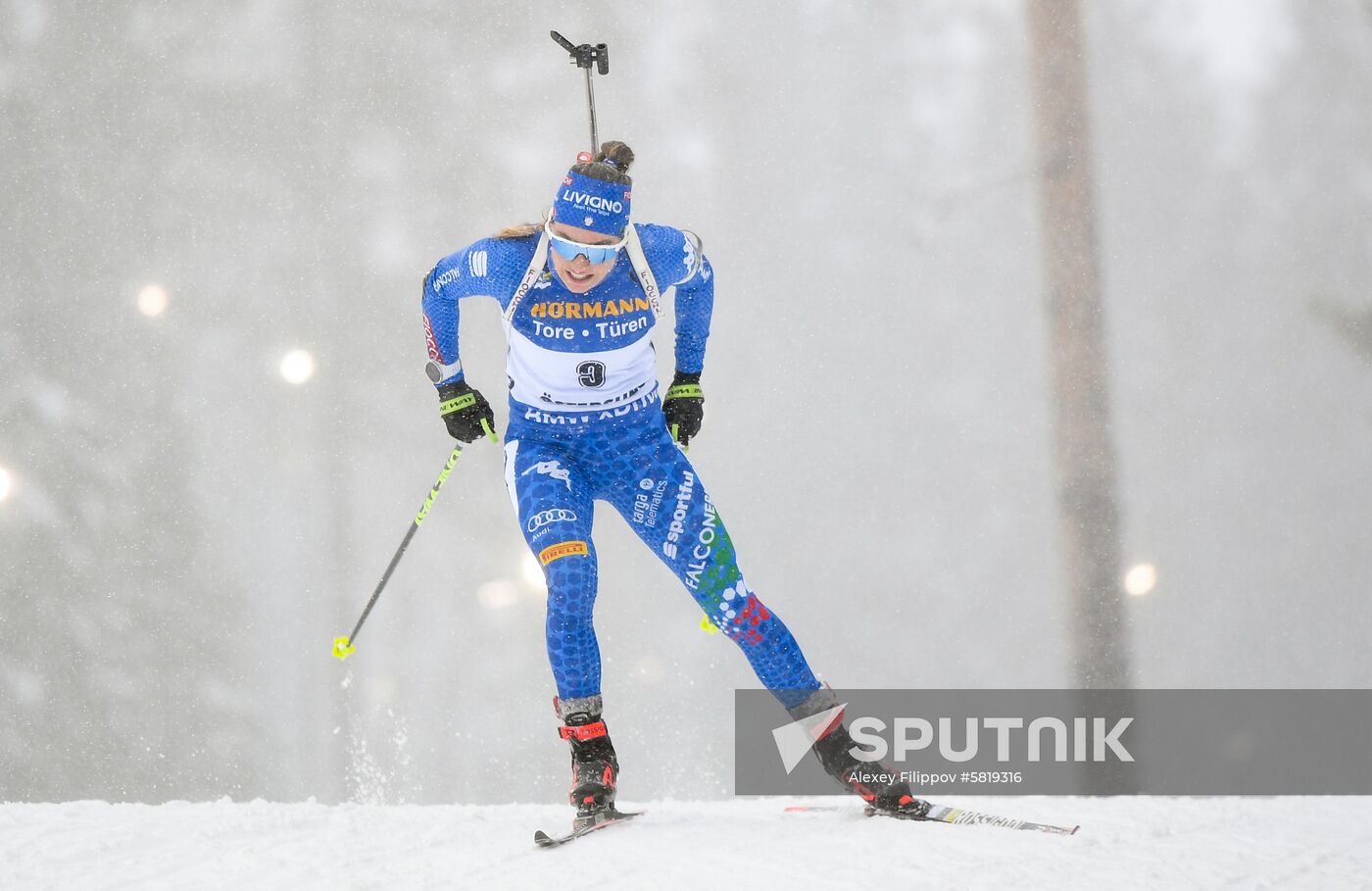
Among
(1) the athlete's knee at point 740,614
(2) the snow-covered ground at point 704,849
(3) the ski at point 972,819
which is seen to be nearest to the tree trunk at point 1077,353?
(2) the snow-covered ground at point 704,849

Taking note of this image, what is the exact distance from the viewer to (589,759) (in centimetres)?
289

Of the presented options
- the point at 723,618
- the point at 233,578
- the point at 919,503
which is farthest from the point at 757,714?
the point at 233,578

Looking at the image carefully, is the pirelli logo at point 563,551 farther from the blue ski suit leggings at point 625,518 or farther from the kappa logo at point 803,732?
the kappa logo at point 803,732

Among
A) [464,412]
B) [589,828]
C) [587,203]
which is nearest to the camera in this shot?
[589,828]

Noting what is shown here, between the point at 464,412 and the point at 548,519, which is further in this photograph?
the point at 464,412

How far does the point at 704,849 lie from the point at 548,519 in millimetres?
905

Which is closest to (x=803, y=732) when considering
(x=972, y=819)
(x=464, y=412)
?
(x=972, y=819)

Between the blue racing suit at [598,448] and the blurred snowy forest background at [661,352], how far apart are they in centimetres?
447

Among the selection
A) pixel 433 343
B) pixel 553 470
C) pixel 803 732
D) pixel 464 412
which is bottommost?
pixel 803 732

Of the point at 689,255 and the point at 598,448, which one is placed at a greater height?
the point at 689,255

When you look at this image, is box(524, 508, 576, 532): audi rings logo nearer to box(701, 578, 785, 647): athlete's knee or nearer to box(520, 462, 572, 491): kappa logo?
box(520, 462, 572, 491): kappa logo

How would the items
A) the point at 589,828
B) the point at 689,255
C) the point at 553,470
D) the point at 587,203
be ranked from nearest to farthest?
the point at 589,828
the point at 587,203
the point at 553,470
the point at 689,255

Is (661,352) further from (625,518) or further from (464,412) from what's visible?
(625,518)

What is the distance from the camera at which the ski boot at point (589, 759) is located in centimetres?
285
